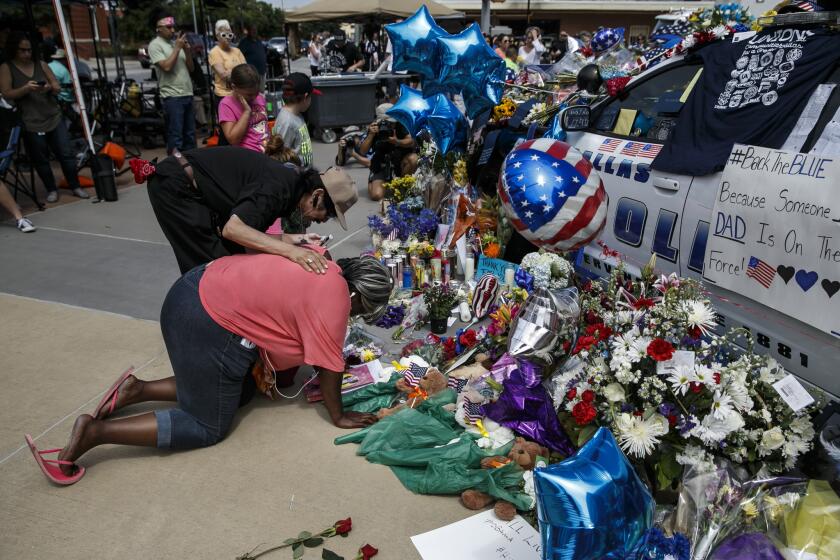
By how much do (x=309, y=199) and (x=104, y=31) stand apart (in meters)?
45.4

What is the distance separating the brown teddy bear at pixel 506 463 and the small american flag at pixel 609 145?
2023 mm

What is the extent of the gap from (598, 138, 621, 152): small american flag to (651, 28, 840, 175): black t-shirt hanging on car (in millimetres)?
472

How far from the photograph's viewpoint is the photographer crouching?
712 centimetres

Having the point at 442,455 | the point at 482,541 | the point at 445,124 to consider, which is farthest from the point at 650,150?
the point at 482,541

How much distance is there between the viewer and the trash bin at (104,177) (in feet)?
24.3

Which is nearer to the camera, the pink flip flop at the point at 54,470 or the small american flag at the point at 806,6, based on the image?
the pink flip flop at the point at 54,470

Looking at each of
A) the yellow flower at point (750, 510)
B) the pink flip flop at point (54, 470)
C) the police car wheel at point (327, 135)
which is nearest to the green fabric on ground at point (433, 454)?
the yellow flower at point (750, 510)

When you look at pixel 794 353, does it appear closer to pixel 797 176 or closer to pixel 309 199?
pixel 797 176

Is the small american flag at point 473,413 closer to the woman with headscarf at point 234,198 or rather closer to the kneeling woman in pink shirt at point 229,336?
the kneeling woman in pink shirt at point 229,336

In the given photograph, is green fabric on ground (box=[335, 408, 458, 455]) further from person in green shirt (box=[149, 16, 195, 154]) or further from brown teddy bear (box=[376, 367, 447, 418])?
person in green shirt (box=[149, 16, 195, 154])

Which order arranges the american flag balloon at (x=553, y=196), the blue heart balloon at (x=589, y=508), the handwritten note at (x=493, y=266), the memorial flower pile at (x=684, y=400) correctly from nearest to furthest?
1. the blue heart balloon at (x=589, y=508)
2. the memorial flower pile at (x=684, y=400)
3. the american flag balloon at (x=553, y=196)
4. the handwritten note at (x=493, y=266)

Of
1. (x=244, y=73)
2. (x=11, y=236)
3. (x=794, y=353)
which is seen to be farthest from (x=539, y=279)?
(x=11, y=236)

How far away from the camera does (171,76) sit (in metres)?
8.29

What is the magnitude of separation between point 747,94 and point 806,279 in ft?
3.85
